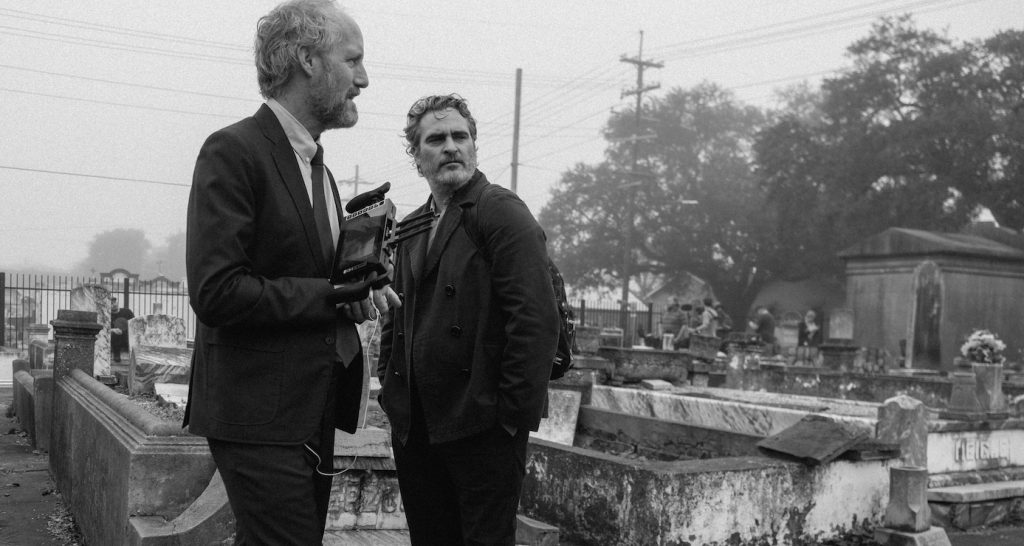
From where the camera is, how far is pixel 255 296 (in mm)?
2117

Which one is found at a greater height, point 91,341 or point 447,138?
point 447,138

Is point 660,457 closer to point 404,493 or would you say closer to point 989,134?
point 404,493

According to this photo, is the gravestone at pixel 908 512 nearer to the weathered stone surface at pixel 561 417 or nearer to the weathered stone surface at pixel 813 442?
the weathered stone surface at pixel 813 442

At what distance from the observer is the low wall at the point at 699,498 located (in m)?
5.53

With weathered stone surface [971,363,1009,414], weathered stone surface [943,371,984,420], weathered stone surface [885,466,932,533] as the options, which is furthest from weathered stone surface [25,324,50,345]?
weathered stone surface [885,466,932,533]

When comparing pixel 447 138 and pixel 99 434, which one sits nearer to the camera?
pixel 447 138

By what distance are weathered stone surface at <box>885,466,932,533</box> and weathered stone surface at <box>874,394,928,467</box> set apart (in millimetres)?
1058

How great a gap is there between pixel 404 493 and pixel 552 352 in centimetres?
65

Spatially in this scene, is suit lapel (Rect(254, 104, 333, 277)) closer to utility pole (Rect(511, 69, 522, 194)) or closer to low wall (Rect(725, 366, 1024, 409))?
low wall (Rect(725, 366, 1024, 409))

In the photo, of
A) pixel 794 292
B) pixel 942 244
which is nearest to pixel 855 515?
pixel 942 244

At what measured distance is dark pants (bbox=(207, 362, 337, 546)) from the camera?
83.0 inches

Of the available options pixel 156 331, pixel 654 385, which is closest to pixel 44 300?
pixel 156 331

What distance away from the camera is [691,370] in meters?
14.6

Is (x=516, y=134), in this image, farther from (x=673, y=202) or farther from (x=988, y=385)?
(x=988, y=385)
